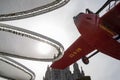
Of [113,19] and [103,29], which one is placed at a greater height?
[113,19]

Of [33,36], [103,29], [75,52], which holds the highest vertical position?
[75,52]

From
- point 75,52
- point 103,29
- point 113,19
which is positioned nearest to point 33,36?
point 103,29

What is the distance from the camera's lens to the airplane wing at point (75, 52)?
646 inches

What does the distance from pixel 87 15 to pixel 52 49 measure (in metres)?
7.48

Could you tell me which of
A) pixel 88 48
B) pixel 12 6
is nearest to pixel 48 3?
pixel 12 6

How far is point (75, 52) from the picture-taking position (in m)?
17.0

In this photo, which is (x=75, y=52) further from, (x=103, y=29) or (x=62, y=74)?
(x=62, y=74)

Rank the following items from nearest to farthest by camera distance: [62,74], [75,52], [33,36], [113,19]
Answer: [33,36] → [113,19] → [75,52] → [62,74]

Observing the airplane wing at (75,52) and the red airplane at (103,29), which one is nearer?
the red airplane at (103,29)

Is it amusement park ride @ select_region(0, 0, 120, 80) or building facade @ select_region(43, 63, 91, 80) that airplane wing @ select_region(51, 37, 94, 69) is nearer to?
amusement park ride @ select_region(0, 0, 120, 80)

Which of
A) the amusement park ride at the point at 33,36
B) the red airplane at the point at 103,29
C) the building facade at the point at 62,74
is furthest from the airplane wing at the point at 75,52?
the building facade at the point at 62,74

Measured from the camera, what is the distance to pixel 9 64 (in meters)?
6.11

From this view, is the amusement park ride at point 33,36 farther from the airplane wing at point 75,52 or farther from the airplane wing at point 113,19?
the airplane wing at point 75,52

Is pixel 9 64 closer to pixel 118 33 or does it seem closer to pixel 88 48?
pixel 118 33
